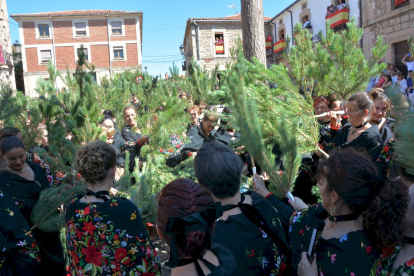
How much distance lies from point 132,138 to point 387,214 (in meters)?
3.30

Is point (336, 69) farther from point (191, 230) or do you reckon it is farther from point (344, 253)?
point (191, 230)

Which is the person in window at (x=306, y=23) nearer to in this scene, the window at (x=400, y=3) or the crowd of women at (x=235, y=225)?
the window at (x=400, y=3)

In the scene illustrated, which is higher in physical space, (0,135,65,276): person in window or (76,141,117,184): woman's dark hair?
(76,141,117,184): woman's dark hair

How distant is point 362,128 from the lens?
280cm

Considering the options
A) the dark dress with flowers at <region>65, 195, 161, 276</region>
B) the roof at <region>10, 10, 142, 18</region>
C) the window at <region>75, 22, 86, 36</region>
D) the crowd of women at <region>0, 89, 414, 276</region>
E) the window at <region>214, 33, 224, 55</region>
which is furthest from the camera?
the window at <region>75, 22, 86, 36</region>

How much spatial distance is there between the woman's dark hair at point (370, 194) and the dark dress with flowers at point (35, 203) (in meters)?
2.19

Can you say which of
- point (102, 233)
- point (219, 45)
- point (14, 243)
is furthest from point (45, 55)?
point (102, 233)

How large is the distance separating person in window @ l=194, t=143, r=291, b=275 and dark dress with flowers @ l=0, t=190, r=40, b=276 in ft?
4.19

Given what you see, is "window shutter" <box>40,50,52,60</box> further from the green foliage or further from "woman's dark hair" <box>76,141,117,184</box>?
"woman's dark hair" <box>76,141,117,184</box>

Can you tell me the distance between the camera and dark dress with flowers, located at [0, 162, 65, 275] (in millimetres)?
2518

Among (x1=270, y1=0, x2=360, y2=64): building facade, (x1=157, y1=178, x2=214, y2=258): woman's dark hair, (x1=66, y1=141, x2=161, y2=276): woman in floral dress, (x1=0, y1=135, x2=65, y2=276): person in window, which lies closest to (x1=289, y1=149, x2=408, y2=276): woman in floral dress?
(x1=157, y1=178, x2=214, y2=258): woman's dark hair

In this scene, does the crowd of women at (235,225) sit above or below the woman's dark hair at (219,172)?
below

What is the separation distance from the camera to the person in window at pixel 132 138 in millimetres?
3603


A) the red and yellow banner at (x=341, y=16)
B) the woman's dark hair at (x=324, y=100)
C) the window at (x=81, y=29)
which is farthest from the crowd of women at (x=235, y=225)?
the window at (x=81, y=29)
